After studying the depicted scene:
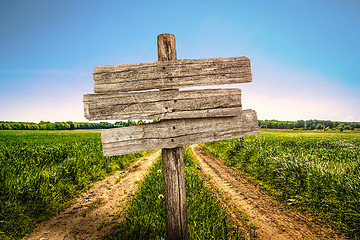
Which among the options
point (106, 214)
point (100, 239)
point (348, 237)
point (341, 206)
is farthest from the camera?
point (106, 214)

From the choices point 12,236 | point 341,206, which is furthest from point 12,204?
point 341,206

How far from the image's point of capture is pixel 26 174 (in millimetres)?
5555

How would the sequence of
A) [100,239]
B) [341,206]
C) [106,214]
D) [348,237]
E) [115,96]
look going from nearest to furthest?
1. [115,96]
2. [100,239]
3. [348,237]
4. [341,206]
5. [106,214]

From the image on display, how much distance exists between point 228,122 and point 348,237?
426cm

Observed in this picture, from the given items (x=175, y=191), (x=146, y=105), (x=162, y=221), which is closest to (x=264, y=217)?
(x=162, y=221)

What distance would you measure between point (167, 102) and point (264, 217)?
176 inches

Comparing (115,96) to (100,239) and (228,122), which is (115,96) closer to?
(228,122)

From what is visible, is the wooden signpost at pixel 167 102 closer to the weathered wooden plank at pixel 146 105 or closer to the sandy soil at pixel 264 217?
the weathered wooden plank at pixel 146 105

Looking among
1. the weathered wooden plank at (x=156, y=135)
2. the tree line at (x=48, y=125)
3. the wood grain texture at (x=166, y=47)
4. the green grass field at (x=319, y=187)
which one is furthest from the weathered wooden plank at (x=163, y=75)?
the tree line at (x=48, y=125)

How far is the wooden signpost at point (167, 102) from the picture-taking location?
2.41m

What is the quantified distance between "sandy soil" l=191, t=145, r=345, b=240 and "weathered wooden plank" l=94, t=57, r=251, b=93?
10.7ft

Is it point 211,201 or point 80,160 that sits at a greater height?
point 80,160

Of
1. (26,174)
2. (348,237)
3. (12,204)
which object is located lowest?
(348,237)

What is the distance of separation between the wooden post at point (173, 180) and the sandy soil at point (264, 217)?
1825 millimetres
